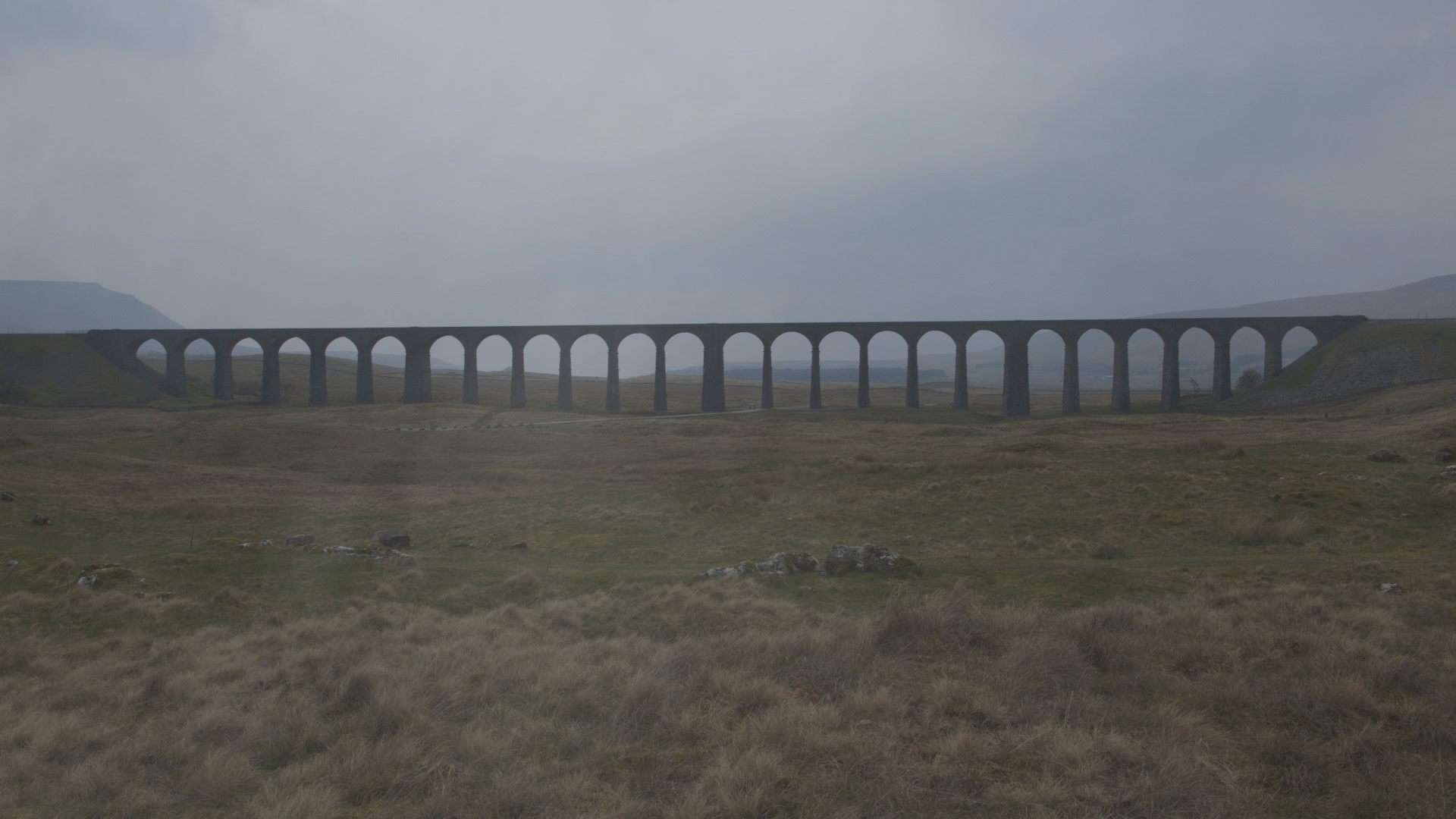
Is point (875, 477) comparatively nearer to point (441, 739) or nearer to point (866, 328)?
point (441, 739)

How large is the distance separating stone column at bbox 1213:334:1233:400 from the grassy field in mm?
58528

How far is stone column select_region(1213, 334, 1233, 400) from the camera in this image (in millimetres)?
72438

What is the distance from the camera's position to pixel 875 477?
25.5m

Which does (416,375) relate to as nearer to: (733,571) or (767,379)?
(767,379)

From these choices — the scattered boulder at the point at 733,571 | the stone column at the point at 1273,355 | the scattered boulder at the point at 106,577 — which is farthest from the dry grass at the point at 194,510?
the stone column at the point at 1273,355

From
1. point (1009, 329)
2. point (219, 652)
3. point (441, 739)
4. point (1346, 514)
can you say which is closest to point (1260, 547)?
point (1346, 514)

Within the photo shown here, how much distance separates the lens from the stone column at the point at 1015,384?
71500 mm

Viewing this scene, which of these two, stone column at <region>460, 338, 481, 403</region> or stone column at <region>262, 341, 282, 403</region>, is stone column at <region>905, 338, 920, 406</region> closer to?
stone column at <region>460, 338, 481, 403</region>

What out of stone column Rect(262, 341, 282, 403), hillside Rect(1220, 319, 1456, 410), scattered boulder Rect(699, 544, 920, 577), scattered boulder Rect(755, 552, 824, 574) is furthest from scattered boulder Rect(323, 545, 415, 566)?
stone column Rect(262, 341, 282, 403)

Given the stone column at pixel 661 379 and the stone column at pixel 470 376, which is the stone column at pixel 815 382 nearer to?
the stone column at pixel 661 379

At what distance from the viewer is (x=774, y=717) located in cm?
626

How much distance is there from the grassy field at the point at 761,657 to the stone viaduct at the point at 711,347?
175ft

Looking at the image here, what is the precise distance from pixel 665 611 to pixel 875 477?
16.0 metres

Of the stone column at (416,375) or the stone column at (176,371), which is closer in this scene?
the stone column at (416,375)
